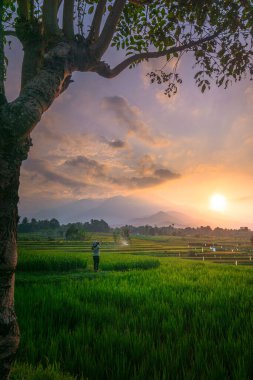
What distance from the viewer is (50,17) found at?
368 centimetres

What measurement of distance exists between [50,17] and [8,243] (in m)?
2.90

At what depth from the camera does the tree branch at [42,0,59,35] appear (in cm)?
366

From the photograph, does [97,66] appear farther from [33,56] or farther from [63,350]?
[63,350]

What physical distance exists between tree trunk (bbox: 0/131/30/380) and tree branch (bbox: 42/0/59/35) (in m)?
1.79

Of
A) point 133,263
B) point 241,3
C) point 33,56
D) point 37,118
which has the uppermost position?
point 241,3

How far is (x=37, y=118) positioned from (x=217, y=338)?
441 centimetres

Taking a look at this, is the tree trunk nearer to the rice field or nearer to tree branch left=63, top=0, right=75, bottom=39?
the rice field

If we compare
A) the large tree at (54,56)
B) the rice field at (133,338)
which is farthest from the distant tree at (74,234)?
the large tree at (54,56)

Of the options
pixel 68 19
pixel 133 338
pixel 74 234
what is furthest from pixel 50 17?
pixel 74 234

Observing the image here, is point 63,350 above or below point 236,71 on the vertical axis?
below

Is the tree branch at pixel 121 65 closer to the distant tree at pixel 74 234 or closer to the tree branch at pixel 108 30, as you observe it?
the tree branch at pixel 108 30

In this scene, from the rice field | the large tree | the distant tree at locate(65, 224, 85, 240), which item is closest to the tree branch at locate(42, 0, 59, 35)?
the large tree

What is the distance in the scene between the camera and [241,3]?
4.59m

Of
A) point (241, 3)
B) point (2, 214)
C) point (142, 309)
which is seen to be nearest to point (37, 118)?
point (2, 214)
